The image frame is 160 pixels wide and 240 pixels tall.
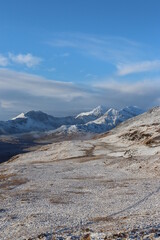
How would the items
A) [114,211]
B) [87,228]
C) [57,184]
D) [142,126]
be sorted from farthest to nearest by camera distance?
[142,126]
[57,184]
[114,211]
[87,228]

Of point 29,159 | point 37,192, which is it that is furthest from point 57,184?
point 29,159

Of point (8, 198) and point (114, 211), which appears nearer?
point (114, 211)

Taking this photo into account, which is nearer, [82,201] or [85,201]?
[85,201]

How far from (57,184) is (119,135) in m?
77.9

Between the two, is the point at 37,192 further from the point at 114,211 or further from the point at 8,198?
the point at 114,211

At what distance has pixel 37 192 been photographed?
157 ft

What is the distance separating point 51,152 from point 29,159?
347 inches

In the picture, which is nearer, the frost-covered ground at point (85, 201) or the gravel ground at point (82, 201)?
the frost-covered ground at point (85, 201)

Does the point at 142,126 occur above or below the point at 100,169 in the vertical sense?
above

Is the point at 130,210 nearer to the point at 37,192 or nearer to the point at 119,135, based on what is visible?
the point at 37,192

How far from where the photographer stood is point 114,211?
3359 cm

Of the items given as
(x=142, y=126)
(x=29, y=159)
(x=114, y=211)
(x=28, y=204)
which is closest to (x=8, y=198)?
(x=28, y=204)

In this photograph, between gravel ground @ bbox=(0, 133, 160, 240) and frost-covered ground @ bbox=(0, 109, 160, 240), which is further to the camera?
gravel ground @ bbox=(0, 133, 160, 240)

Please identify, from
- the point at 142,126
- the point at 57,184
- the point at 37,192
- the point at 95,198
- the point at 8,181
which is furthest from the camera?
the point at 142,126
